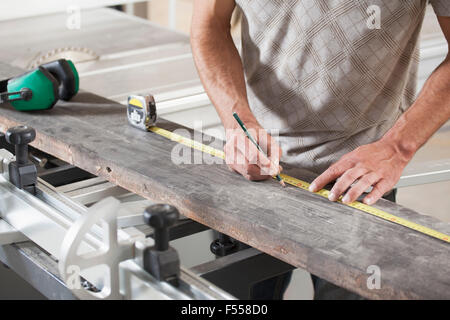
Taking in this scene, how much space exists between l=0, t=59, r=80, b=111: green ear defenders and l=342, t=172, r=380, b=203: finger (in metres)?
0.94

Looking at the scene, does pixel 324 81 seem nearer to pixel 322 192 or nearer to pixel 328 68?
pixel 328 68

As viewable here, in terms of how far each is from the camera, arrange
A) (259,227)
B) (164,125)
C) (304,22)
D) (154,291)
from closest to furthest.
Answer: (154,291)
(259,227)
(304,22)
(164,125)

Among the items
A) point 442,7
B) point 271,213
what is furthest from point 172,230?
point 442,7

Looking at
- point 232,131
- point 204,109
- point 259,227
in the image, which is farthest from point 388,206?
point 204,109

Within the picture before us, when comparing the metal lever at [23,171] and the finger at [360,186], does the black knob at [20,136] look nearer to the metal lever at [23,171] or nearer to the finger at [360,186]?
the metal lever at [23,171]

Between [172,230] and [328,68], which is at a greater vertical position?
[328,68]

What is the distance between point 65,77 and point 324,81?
765mm

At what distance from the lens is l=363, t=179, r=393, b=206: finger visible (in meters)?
1.39

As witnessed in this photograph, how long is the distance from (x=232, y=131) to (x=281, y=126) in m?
0.31

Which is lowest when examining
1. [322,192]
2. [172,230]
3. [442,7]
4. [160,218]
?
[172,230]

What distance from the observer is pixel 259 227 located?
4.13ft

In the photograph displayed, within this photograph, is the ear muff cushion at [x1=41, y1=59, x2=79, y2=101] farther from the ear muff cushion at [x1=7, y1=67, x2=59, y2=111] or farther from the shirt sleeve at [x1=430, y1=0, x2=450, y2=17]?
the shirt sleeve at [x1=430, y1=0, x2=450, y2=17]

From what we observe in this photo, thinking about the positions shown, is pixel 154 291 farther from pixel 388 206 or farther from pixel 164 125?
pixel 164 125

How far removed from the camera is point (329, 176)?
4.74 ft
